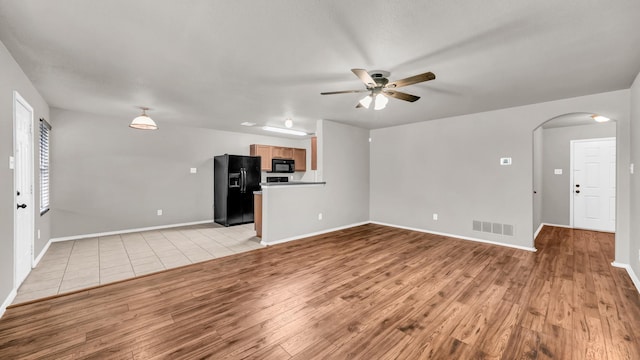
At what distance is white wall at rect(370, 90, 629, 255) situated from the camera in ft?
12.3

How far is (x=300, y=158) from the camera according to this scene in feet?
27.2

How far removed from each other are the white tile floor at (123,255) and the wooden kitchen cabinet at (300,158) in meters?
3.07

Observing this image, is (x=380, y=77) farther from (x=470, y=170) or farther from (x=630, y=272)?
(x=630, y=272)

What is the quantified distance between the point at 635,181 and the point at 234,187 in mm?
6732

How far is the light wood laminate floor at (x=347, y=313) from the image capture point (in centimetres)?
187

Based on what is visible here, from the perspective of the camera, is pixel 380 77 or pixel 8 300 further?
pixel 380 77

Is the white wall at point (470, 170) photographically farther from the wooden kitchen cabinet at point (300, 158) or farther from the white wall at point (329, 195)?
the wooden kitchen cabinet at point (300, 158)

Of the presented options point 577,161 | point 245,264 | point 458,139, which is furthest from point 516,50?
point 577,161

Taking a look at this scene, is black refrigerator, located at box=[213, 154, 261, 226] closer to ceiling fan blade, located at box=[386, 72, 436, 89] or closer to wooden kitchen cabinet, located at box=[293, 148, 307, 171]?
wooden kitchen cabinet, located at box=[293, 148, 307, 171]

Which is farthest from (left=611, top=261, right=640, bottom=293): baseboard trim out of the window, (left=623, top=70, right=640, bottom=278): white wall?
the window

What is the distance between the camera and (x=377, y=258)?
152 inches

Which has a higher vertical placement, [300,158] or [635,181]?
[300,158]

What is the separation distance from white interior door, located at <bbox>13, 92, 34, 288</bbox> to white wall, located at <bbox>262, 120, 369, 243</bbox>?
2.95 meters

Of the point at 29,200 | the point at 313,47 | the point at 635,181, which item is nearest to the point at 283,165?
the point at 29,200
